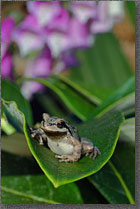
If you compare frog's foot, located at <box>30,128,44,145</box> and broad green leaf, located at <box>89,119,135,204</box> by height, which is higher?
frog's foot, located at <box>30,128,44,145</box>

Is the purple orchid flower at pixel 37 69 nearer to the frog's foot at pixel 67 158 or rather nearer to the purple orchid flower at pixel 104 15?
the purple orchid flower at pixel 104 15

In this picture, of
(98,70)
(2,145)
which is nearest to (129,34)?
(98,70)

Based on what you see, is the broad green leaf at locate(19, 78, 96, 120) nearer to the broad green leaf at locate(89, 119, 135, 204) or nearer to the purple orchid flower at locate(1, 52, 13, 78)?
the broad green leaf at locate(89, 119, 135, 204)

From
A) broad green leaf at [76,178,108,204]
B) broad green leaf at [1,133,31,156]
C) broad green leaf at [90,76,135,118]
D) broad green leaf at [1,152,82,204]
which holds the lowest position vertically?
broad green leaf at [76,178,108,204]

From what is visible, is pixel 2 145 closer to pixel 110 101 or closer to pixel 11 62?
pixel 110 101

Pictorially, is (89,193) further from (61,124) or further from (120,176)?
(61,124)

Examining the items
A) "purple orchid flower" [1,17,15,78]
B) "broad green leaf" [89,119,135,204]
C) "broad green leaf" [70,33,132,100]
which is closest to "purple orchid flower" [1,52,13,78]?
"purple orchid flower" [1,17,15,78]

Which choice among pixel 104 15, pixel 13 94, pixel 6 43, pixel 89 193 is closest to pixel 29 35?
pixel 6 43
